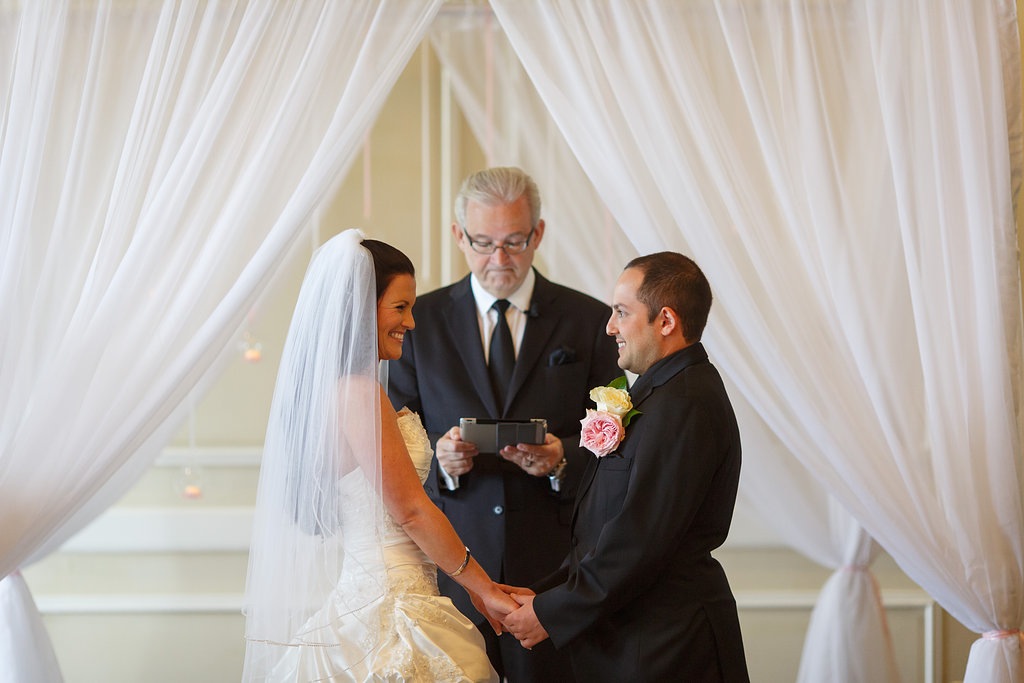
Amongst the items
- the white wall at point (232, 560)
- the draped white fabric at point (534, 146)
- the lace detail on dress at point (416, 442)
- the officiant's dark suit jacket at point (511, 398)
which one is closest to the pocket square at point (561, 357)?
the officiant's dark suit jacket at point (511, 398)

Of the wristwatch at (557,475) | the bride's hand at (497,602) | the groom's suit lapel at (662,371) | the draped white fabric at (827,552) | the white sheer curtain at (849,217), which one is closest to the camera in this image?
the groom's suit lapel at (662,371)

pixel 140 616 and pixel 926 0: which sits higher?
pixel 926 0

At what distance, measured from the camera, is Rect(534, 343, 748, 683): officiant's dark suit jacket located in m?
2.17

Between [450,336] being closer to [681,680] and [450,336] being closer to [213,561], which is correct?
[681,680]

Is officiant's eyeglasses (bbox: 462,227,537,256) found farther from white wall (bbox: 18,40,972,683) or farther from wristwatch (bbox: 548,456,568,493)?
white wall (bbox: 18,40,972,683)

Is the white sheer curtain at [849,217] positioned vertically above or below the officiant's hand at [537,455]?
above

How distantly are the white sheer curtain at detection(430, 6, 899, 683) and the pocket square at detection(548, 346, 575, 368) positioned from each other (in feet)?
1.36

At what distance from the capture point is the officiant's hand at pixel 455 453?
268 cm

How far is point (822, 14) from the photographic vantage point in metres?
2.61

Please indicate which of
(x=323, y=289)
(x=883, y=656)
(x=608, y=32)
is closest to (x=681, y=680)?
(x=323, y=289)

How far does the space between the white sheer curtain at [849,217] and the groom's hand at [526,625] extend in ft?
2.44

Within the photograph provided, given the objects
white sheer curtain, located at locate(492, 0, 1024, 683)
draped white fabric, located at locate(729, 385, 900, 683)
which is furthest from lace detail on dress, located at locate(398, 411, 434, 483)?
draped white fabric, located at locate(729, 385, 900, 683)

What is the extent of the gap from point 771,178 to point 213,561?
104 inches

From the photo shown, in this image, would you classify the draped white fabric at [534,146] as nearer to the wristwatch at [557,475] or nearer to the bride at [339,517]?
the wristwatch at [557,475]
